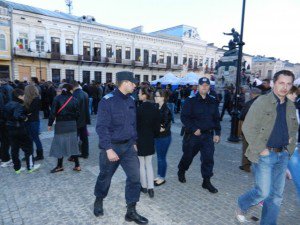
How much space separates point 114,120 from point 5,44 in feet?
92.6

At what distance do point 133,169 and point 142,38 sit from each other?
118 feet

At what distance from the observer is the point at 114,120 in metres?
3.00

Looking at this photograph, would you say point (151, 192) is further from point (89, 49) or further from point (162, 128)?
point (89, 49)

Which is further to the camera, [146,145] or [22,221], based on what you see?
[146,145]

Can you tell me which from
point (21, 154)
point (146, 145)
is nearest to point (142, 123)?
point (146, 145)

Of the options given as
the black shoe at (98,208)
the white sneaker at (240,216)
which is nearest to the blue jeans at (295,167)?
the white sneaker at (240,216)

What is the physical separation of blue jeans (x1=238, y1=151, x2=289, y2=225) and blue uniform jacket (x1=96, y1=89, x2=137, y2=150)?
5.52 feet

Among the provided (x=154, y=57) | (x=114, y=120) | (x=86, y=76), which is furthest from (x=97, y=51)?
(x=114, y=120)

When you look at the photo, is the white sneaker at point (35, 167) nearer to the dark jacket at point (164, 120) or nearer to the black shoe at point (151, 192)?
the black shoe at point (151, 192)

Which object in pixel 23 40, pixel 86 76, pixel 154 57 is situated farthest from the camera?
pixel 154 57

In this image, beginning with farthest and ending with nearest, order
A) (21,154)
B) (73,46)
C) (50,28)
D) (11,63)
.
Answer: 1. (73,46)
2. (50,28)
3. (11,63)
4. (21,154)

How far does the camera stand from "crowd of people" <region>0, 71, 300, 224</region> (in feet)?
8.65

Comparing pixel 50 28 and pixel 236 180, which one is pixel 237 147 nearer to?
pixel 236 180

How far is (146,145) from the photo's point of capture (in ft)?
12.0
